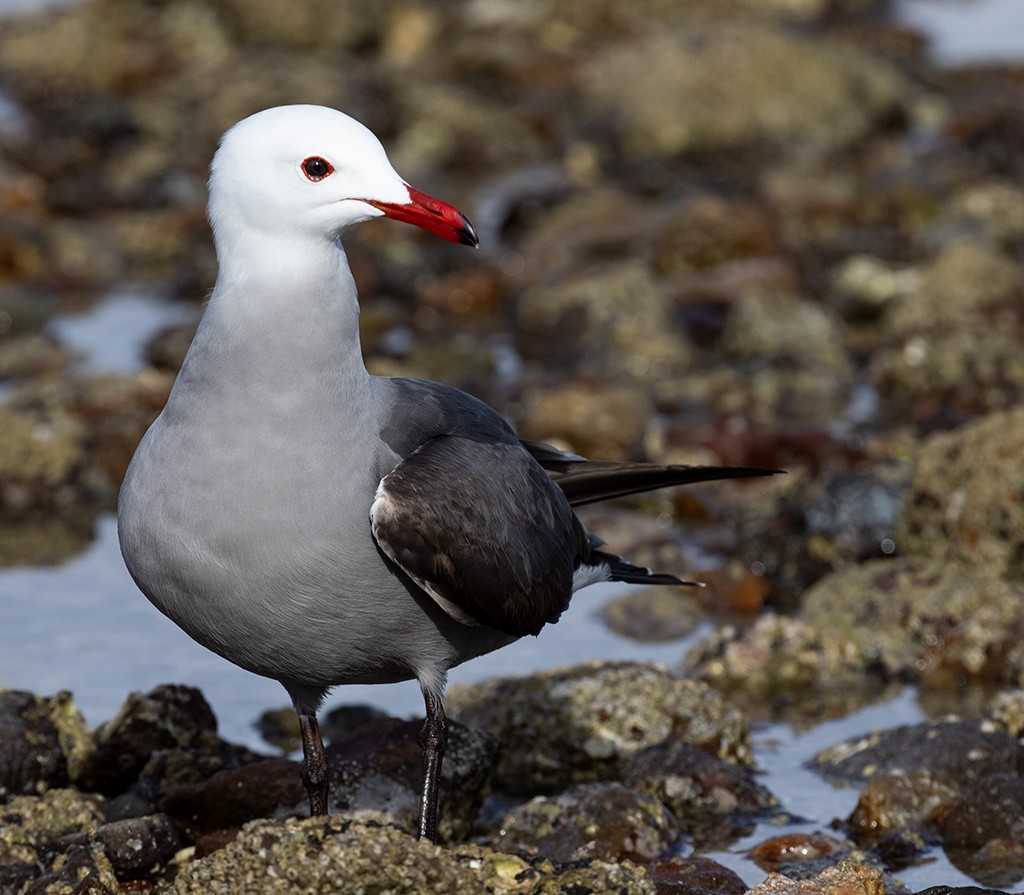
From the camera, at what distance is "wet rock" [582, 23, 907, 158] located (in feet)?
63.3

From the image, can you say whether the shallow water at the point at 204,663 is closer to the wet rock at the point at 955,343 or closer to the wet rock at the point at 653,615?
the wet rock at the point at 653,615

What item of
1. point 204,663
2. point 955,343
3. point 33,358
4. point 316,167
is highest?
point 33,358

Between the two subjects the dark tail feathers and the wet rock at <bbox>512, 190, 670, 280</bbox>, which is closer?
the dark tail feathers

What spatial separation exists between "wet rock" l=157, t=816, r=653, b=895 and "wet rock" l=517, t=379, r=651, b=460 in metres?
6.10

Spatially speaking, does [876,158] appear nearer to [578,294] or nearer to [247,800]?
[578,294]

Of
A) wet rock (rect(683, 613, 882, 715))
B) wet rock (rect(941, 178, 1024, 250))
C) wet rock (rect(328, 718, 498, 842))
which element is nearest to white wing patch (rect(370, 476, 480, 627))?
wet rock (rect(328, 718, 498, 842))

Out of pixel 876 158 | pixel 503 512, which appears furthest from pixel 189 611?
pixel 876 158

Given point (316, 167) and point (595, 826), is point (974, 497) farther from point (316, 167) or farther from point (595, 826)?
point (316, 167)

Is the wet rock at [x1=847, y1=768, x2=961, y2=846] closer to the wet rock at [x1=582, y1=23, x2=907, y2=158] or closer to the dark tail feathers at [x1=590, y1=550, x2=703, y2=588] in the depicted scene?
the dark tail feathers at [x1=590, y1=550, x2=703, y2=588]

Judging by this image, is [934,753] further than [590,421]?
No

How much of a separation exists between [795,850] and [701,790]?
540mm

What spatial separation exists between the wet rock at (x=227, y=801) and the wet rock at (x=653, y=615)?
9.92 ft

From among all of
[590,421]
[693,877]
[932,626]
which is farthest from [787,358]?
[693,877]

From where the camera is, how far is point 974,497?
898 centimetres
